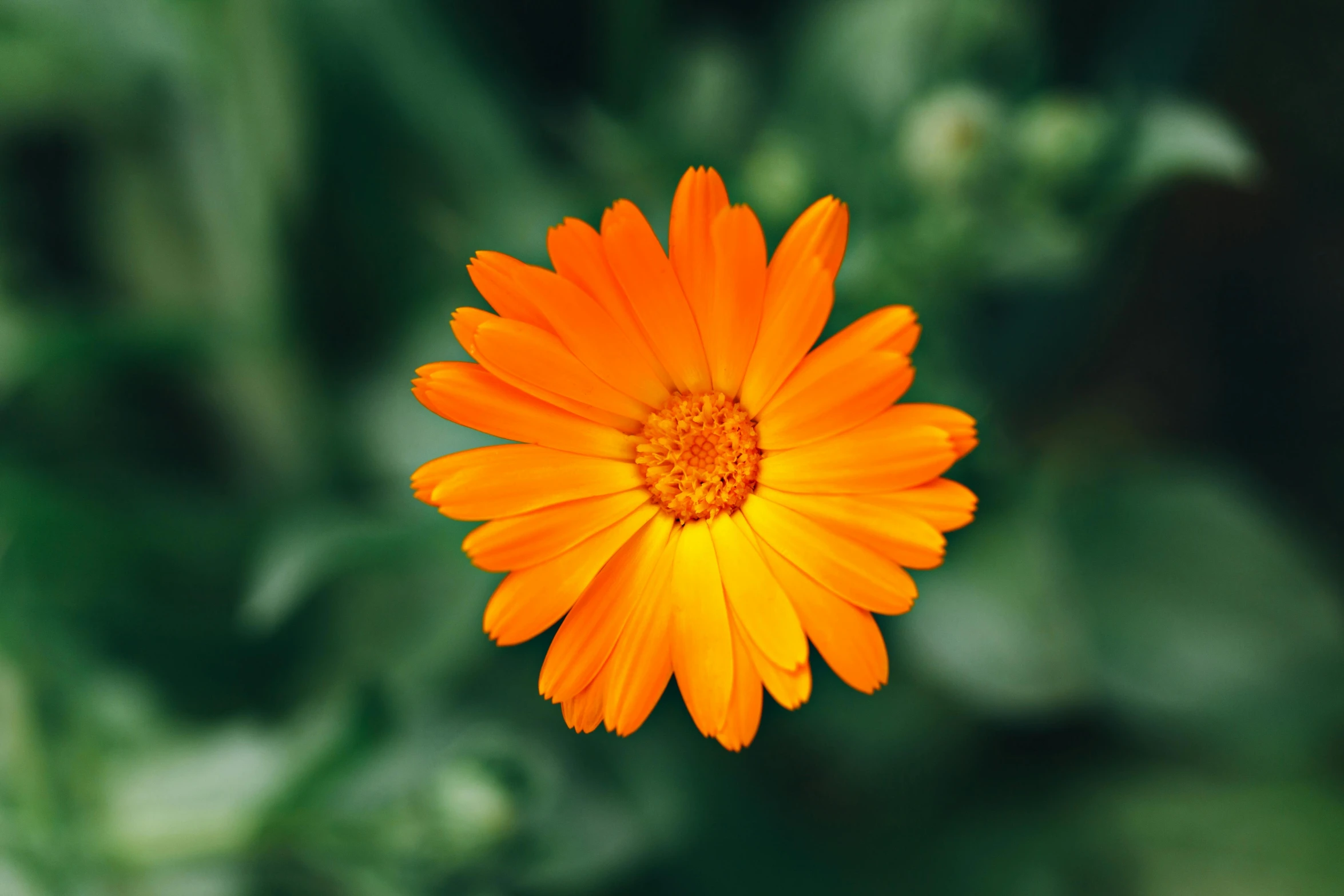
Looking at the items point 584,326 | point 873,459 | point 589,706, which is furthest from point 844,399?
point 589,706

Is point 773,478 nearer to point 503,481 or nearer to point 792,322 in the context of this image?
point 792,322

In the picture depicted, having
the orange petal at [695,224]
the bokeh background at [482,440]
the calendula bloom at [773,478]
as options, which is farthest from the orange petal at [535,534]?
the bokeh background at [482,440]

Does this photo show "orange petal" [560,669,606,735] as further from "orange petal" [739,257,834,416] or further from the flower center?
"orange petal" [739,257,834,416]

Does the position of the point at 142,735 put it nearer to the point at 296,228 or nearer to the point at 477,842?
the point at 477,842

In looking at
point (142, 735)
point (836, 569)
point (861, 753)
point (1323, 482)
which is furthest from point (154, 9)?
point (1323, 482)

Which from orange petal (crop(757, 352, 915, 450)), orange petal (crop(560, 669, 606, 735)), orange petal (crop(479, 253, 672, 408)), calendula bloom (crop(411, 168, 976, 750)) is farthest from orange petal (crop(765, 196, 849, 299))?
orange petal (crop(560, 669, 606, 735))

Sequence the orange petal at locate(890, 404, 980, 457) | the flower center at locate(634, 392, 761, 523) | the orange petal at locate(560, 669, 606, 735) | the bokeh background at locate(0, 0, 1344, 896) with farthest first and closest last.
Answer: the bokeh background at locate(0, 0, 1344, 896) < the flower center at locate(634, 392, 761, 523) < the orange petal at locate(560, 669, 606, 735) < the orange petal at locate(890, 404, 980, 457)
